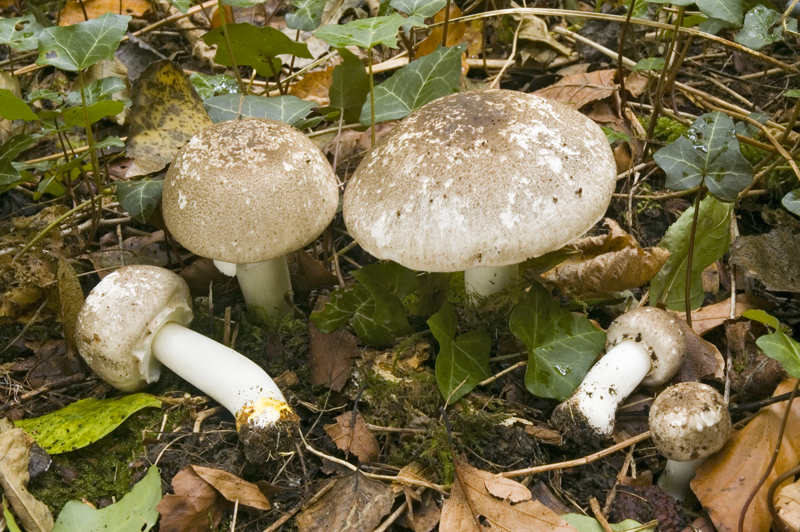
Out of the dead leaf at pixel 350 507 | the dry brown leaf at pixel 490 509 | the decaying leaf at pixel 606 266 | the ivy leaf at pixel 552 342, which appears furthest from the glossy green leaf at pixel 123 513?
the decaying leaf at pixel 606 266

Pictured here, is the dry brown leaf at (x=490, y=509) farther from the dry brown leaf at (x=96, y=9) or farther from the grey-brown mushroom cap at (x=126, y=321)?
the dry brown leaf at (x=96, y=9)

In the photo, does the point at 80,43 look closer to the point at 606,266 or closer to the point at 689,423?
the point at 606,266

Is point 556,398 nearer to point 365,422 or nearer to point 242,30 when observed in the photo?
point 365,422

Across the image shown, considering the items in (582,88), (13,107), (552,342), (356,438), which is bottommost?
A: (356,438)

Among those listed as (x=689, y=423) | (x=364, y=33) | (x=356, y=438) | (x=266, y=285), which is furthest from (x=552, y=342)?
(x=364, y=33)

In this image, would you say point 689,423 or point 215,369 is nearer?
point 689,423

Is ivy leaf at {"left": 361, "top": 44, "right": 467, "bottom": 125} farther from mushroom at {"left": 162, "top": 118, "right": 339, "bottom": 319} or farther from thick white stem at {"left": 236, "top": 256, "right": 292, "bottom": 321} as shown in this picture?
thick white stem at {"left": 236, "top": 256, "right": 292, "bottom": 321}

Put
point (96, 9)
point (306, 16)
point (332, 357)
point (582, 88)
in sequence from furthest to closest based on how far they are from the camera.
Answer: point (96, 9) → point (582, 88) → point (306, 16) → point (332, 357)
